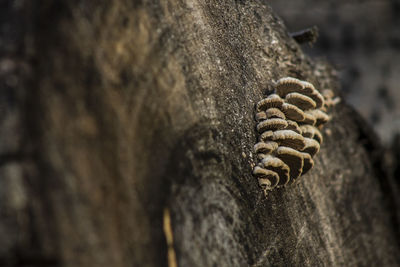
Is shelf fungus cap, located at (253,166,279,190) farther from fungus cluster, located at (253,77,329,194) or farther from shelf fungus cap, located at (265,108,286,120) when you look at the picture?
shelf fungus cap, located at (265,108,286,120)

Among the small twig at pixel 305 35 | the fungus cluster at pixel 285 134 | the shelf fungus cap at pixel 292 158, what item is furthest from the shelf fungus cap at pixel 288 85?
the small twig at pixel 305 35

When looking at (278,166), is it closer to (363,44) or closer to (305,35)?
(305,35)

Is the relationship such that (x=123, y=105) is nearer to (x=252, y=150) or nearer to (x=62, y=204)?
(x=62, y=204)

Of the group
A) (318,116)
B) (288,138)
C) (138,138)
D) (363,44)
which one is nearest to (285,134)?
(288,138)

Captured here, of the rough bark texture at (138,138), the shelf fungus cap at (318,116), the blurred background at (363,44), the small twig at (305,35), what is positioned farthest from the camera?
the blurred background at (363,44)

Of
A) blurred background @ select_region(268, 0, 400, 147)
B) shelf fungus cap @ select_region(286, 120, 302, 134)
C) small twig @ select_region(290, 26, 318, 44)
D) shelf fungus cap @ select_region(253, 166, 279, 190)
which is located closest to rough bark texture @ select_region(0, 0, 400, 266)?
shelf fungus cap @ select_region(253, 166, 279, 190)

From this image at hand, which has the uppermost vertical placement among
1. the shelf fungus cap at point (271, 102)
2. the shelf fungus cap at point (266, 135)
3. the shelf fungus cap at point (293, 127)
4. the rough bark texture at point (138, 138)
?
the rough bark texture at point (138, 138)

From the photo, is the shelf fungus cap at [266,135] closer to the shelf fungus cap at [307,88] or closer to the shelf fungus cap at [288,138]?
the shelf fungus cap at [288,138]
